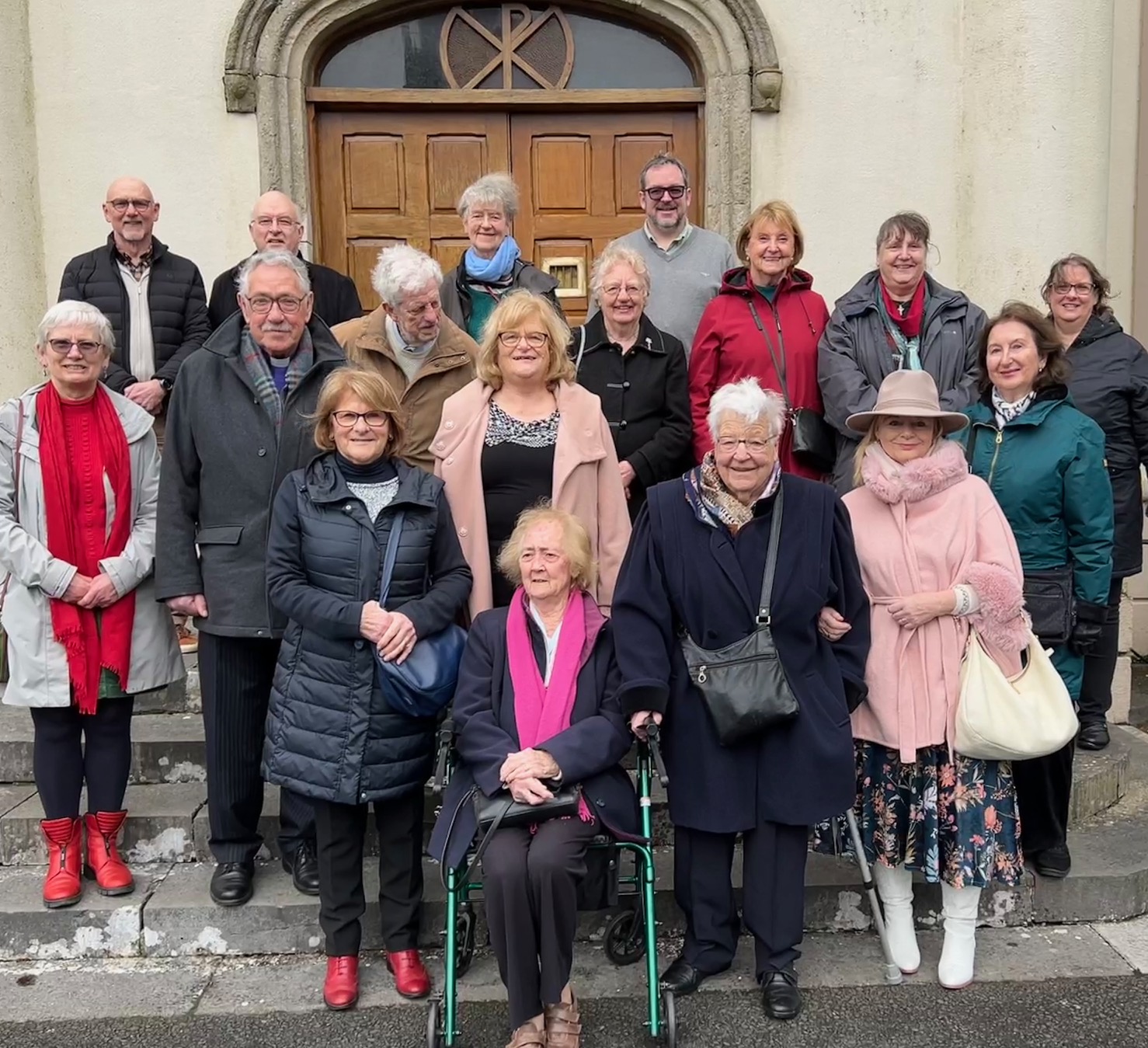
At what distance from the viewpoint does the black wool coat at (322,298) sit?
15.7 feet

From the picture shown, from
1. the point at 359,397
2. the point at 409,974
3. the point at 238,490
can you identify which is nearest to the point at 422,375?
the point at 359,397

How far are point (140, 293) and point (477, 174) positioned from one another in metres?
2.32

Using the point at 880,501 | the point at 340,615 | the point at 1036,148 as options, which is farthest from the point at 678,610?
the point at 1036,148

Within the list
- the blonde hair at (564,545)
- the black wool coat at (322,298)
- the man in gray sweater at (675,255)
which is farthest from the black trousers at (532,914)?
the black wool coat at (322,298)

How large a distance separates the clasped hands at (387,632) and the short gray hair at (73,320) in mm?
1300

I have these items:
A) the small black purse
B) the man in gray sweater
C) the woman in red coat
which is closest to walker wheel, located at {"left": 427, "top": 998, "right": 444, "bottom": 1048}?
the small black purse

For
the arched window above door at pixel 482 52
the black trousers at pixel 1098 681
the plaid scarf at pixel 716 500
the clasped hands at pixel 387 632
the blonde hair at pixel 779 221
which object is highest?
the arched window above door at pixel 482 52

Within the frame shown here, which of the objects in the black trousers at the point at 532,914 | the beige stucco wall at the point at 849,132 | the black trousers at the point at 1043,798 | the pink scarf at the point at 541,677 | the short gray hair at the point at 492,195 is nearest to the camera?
the black trousers at the point at 532,914

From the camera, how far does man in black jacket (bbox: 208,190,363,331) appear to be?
4555 mm

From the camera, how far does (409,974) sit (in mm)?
3355

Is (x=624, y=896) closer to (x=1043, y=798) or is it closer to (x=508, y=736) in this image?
(x=508, y=736)

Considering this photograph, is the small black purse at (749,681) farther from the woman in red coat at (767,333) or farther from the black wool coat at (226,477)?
the black wool coat at (226,477)

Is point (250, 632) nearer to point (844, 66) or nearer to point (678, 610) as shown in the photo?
point (678, 610)

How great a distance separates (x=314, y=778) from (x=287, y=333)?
136 centimetres
